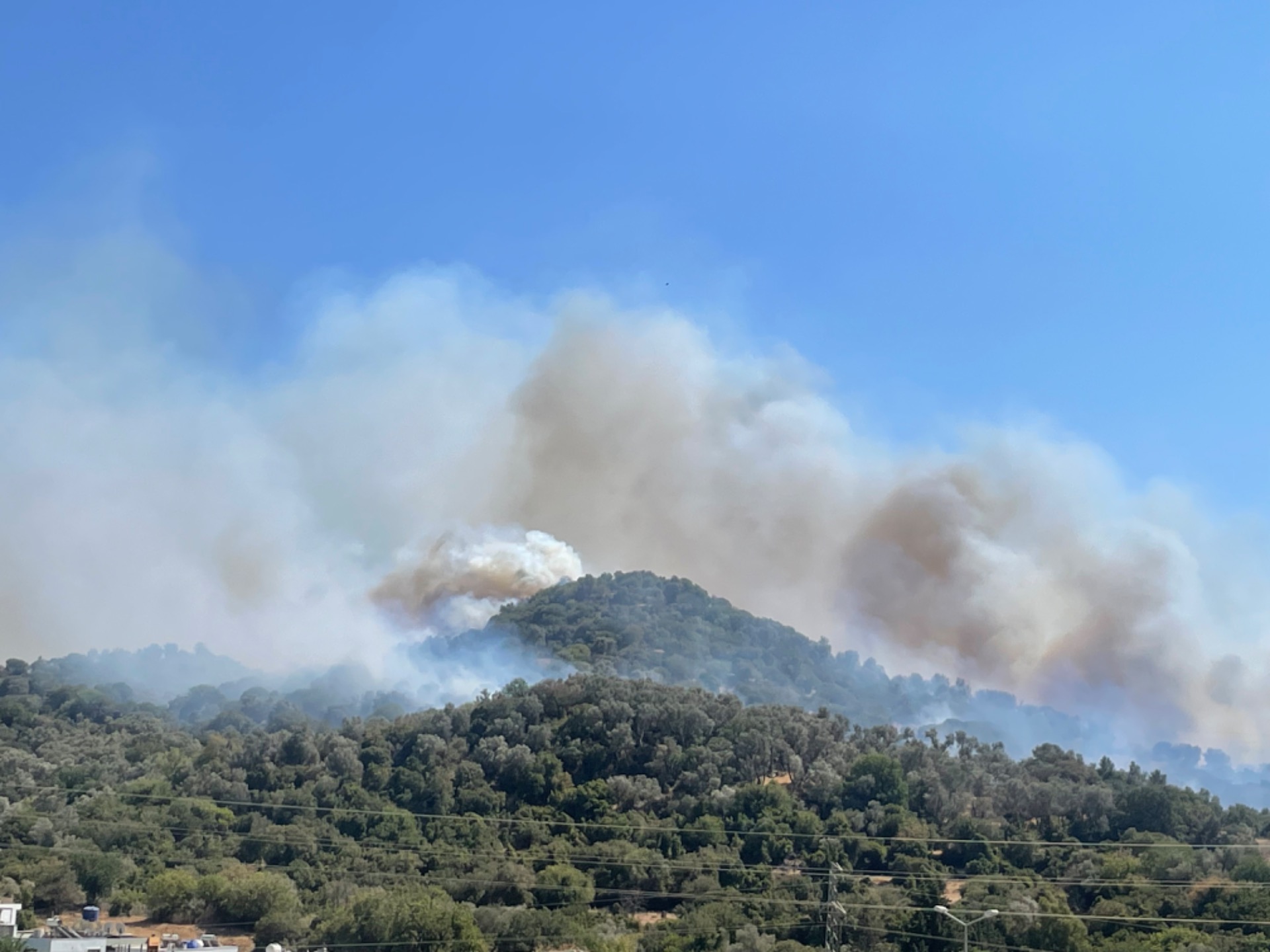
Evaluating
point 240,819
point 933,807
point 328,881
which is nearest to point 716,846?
point 933,807

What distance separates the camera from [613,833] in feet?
396

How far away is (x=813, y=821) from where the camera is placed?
120125mm

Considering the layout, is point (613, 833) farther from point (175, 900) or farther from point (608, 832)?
point (175, 900)

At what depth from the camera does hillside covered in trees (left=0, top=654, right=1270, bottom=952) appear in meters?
93.7

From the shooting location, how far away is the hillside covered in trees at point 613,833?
93688 mm

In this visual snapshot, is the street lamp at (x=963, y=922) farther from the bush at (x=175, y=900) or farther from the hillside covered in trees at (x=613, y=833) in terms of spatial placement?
the bush at (x=175, y=900)

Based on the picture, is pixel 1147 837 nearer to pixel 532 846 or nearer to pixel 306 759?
pixel 532 846

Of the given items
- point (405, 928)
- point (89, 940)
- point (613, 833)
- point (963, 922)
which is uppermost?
point (613, 833)

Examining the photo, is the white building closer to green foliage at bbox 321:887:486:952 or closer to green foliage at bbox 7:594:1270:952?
green foliage at bbox 321:887:486:952

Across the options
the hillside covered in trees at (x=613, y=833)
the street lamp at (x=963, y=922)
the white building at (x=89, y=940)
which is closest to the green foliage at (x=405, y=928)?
the hillside covered in trees at (x=613, y=833)

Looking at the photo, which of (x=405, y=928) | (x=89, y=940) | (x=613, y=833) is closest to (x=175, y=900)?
(x=405, y=928)

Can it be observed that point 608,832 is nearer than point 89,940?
No

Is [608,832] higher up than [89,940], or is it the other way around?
[608,832]

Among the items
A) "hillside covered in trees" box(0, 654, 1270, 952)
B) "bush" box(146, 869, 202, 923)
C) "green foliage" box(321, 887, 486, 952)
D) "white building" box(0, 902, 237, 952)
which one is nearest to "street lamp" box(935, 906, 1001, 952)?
"hillside covered in trees" box(0, 654, 1270, 952)
